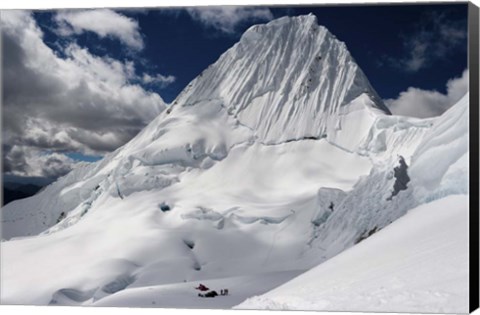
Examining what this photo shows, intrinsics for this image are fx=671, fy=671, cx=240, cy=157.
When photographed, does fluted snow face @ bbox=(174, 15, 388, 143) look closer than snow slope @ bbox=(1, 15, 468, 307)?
No

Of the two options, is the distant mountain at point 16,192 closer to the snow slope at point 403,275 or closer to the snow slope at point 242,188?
the snow slope at point 242,188

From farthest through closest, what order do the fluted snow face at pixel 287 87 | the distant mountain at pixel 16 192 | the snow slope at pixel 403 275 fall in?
the fluted snow face at pixel 287 87
the distant mountain at pixel 16 192
the snow slope at pixel 403 275

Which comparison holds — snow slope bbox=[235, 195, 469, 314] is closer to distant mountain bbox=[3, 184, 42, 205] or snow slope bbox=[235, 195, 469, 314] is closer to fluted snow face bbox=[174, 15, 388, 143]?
distant mountain bbox=[3, 184, 42, 205]

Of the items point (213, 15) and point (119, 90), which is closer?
point (213, 15)

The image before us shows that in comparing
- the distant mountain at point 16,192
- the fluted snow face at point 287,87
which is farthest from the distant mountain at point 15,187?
the fluted snow face at point 287,87

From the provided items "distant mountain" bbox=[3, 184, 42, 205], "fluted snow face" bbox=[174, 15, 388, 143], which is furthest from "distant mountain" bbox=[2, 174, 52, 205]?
"fluted snow face" bbox=[174, 15, 388, 143]

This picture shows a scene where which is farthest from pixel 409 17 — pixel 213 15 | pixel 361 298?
pixel 361 298

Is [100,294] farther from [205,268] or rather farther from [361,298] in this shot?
[361,298]

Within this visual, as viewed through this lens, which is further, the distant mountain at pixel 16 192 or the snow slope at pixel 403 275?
the distant mountain at pixel 16 192
